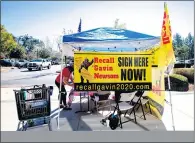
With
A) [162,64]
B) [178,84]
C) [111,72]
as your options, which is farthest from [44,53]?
[162,64]

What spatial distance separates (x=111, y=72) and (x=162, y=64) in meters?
1.24

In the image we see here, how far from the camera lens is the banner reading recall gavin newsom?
5.79 meters

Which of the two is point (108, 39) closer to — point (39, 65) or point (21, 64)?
point (39, 65)

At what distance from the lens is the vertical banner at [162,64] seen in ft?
18.4

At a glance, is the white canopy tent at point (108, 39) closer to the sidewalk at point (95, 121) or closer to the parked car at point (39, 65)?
the sidewalk at point (95, 121)

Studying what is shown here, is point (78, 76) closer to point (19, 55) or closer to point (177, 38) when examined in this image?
point (177, 38)

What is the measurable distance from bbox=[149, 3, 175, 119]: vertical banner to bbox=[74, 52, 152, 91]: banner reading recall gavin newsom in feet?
1.27

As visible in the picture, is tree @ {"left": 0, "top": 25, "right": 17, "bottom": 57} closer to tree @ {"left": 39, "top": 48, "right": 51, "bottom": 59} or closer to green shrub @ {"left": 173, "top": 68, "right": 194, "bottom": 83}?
tree @ {"left": 39, "top": 48, "right": 51, "bottom": 59}

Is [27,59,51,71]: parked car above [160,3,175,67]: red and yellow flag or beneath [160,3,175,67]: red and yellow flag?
beneath

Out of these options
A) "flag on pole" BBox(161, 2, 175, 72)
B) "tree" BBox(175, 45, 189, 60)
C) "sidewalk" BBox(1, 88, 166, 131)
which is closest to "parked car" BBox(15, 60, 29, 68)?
"tree" BBox(175, 45, 189, 60)

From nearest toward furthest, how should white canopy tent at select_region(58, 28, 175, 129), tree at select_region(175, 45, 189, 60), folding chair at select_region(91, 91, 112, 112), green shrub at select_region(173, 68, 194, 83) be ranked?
white canopy tent at select_region(58, 28, 175, 129) → folding chair at select_region(91, 91, 112, 112) → green shrub at select_region(173, 68, 194, 83) → tree at select_region(175, 45, 189, 60)

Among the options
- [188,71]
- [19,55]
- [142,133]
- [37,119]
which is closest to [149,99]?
[142,133]

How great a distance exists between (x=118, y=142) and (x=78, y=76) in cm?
175

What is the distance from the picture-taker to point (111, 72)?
19.1 ft
